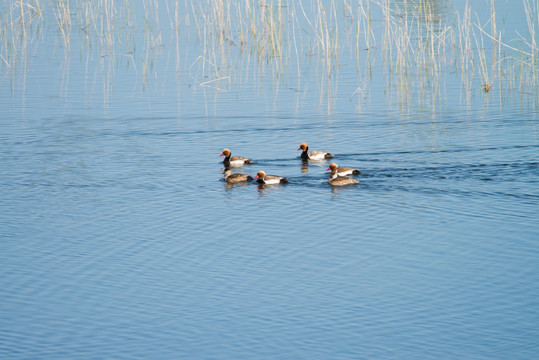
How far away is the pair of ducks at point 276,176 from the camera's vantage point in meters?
18.0

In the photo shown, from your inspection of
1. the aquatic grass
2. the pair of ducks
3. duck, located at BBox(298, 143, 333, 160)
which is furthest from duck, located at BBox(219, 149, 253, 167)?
the aquatic grass

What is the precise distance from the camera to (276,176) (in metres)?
18.2

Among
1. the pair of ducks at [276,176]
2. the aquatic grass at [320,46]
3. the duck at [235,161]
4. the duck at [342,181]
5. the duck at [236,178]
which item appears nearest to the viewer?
the duck at [342,181]

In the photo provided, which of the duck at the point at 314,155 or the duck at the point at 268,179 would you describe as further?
the duck at the point at 314,155

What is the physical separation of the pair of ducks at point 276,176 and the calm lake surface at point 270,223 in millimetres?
215

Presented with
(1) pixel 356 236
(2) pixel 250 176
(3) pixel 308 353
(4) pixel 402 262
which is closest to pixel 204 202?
(2) pixel 250 176

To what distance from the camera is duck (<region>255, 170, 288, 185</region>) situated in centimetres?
1820

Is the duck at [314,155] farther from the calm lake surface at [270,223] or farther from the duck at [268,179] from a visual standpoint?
the duck at [268,179]

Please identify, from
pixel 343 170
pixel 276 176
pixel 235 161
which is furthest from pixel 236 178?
pixel 343 170

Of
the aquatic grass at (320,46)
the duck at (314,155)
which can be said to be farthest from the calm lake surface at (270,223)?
the aquatic grass at (320,46)

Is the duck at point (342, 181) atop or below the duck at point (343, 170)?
below

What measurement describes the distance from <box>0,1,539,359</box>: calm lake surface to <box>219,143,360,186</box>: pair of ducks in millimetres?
215

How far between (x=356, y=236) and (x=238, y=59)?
20.5 m

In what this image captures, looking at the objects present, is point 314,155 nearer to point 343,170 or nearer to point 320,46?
point 343,170
